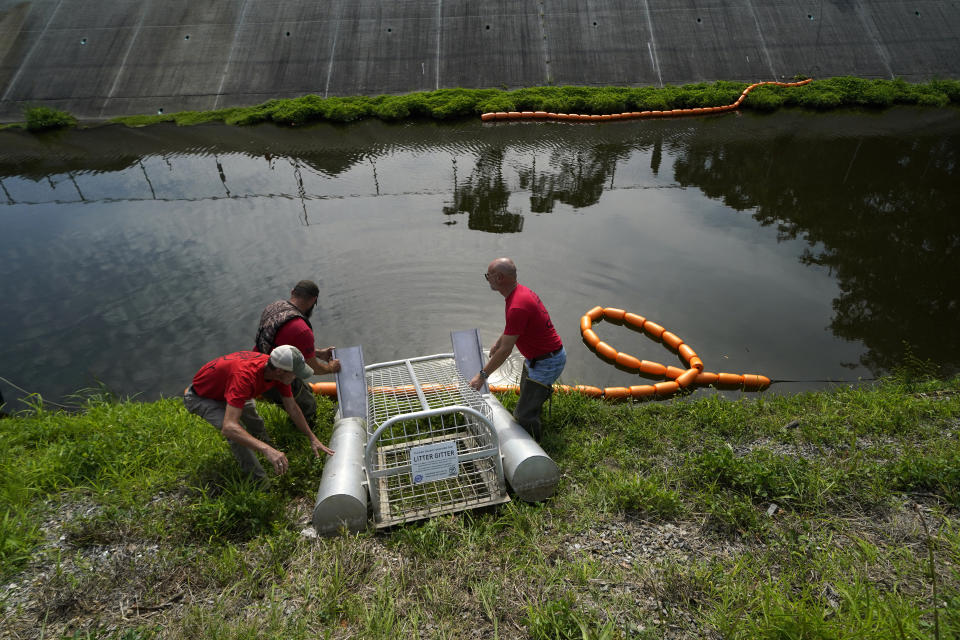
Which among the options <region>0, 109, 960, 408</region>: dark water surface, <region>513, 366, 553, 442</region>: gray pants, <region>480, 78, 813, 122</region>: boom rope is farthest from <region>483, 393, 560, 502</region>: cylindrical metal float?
<region>480, 78, 813, 122</region>: boom rope

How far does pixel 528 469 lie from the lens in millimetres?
4355

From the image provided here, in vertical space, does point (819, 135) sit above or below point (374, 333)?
above

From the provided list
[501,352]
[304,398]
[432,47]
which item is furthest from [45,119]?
[501,352]

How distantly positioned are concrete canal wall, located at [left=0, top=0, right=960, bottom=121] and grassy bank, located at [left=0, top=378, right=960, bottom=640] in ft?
51.4

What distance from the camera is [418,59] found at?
727 inches

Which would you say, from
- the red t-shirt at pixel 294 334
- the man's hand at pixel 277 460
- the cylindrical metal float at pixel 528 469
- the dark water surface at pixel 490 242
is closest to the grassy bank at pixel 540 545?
the cylindrical metal float at pixel 528 469

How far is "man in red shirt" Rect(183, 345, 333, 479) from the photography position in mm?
3994

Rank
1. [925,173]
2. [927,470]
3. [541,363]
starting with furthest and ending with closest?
[925,173] < [541,363] < [927,470]

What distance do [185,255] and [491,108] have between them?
10195mm

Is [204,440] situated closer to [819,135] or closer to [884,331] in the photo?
[884,331]

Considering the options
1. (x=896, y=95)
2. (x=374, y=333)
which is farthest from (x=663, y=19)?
(x=374, y=333)

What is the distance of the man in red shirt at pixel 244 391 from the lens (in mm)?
3994

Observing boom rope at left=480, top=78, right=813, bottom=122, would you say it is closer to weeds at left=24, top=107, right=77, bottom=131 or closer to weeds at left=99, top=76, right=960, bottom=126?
weeds at left=99, top=76, right=960, bottom=126

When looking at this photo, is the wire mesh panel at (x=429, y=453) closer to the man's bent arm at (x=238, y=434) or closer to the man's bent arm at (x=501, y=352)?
the man's bent arm at (x=501, y=352)
